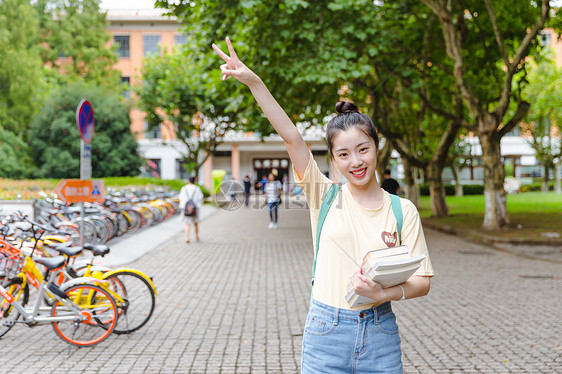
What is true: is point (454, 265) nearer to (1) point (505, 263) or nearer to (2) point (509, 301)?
(1) point (505, 263)

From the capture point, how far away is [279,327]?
6.17 metres

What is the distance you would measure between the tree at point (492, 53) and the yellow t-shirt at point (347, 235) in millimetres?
12960

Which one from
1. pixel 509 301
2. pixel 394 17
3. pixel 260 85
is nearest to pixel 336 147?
pixel 260 85

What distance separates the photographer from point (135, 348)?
17.7ft

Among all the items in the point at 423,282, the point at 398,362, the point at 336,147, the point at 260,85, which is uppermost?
the point at 260,85

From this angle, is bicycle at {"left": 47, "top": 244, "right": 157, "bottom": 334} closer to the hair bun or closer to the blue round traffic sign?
the blue round traffic sign

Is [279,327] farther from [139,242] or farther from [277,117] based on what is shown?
[139,242]

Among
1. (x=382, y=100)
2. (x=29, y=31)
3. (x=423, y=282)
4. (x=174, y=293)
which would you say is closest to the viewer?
(x=423, y=282)

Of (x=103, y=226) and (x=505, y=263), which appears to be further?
(x=103, y=226)

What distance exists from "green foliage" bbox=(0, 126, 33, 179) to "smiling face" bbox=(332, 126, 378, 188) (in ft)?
96.3

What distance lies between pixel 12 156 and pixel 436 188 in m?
21.7

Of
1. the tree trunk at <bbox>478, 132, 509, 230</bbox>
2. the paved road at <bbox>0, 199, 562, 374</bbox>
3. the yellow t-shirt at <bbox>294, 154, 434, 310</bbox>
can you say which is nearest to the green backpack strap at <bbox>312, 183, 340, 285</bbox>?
the yellow t-shirt at <bbox>294, 154, 434, 310</bbox>

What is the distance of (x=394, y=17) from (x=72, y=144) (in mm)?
23641

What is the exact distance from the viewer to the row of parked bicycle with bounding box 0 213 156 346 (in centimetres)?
544
